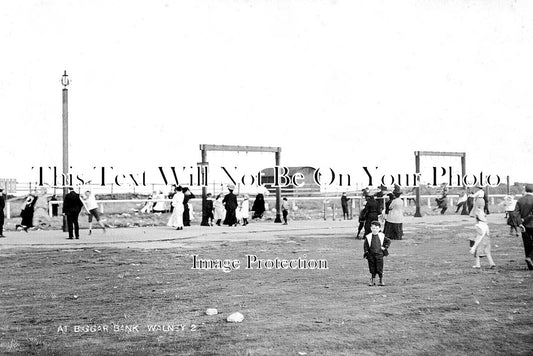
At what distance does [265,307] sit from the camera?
9195 mm

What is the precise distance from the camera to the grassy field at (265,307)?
7066 millimetres

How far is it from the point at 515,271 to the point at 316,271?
361 cm

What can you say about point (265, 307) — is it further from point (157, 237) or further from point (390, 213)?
point (157, 237)

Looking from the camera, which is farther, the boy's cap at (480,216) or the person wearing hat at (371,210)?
the person wearing hat at (371,210)

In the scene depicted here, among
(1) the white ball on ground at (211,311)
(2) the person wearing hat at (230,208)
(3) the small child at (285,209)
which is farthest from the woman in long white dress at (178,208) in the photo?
(1) the white ball on ground at (211,311)

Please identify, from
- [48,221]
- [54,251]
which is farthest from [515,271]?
[48,221]

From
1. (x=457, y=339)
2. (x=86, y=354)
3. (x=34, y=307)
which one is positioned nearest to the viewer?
(x=86, y=354)

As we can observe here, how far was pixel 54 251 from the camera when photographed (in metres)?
17.7

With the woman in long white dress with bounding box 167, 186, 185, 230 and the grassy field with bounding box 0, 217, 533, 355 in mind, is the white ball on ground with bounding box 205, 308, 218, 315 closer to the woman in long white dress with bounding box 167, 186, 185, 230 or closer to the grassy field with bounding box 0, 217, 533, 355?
the grassy field with bounding box 0, 217, 533, 355

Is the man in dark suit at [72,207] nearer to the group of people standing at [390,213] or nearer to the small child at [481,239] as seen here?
the group of people standing at [390,213]

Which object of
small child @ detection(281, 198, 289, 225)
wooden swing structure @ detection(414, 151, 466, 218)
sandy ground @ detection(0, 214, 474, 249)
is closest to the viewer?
→ sandy ground @ detection(0, 214, 474, 249)

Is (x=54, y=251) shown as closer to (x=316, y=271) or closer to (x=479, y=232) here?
(x=316, y=271)

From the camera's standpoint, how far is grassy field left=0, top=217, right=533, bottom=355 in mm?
7066

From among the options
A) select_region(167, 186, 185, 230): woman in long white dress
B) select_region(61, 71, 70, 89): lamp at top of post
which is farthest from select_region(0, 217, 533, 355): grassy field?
select_region(61, 71, 70, 89): lamp at top of post
